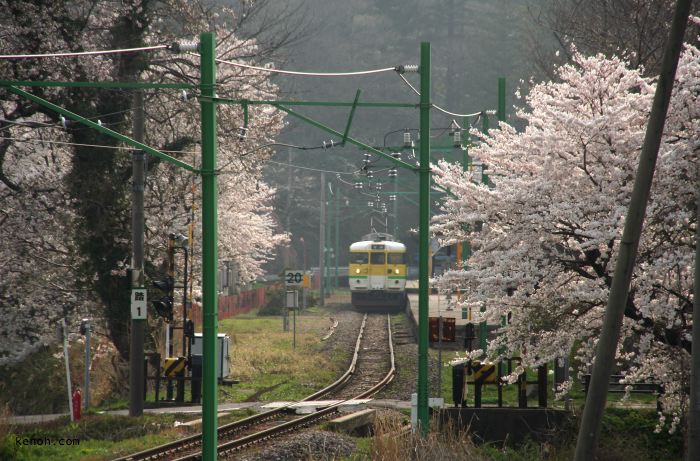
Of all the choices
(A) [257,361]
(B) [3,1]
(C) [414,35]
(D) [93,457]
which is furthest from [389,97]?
(D) [93,457]

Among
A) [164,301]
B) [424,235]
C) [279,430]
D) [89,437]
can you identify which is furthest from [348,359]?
[424,235]

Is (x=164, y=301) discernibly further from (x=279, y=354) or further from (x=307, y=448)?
(x=279, y=354)

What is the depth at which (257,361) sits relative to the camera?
2892 cm

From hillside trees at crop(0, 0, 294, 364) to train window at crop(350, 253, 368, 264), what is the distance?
20337 mm

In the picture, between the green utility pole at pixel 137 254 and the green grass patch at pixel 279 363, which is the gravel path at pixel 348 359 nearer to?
the green grass patch at pixel 279 363

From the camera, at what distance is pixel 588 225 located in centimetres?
1509

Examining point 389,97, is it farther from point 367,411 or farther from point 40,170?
point 367,411

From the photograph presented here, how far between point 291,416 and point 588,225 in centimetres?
722

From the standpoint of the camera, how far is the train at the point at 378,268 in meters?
47.2

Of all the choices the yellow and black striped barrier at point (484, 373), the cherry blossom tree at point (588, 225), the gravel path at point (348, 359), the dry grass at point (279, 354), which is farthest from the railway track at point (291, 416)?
the cherry blossom tree at point (588, 225)

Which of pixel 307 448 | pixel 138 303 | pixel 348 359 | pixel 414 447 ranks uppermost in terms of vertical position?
pixel 138 303

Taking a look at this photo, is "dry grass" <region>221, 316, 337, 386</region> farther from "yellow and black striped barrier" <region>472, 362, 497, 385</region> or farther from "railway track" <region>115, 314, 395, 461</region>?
"yellow and black striped barrier" <region>472, 362, 497, 385</region>

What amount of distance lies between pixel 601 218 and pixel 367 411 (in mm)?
5850

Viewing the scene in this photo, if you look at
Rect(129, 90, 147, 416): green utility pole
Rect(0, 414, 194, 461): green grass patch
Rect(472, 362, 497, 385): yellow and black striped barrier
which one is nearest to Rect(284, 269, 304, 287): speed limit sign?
Rect(0, 414, 194, 461): green grass patch
